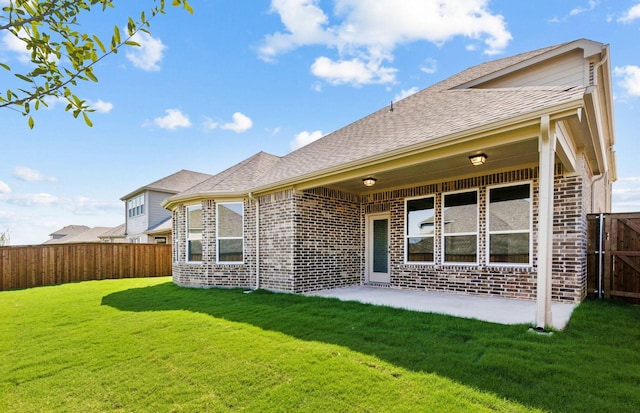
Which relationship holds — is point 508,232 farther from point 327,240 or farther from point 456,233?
point 327,240

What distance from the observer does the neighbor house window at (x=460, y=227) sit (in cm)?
755

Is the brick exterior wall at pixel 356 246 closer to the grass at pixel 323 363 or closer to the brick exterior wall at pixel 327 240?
the brick exterior wall at pixel 327 240

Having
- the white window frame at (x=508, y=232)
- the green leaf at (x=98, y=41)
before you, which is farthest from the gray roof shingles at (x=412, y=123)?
the green leaf at (x=98, y=41)

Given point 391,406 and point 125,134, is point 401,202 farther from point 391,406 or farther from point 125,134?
point 125,134

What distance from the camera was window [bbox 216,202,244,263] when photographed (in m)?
9.48

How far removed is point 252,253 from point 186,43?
5.50m

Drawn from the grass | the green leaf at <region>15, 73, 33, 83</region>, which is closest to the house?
the grass

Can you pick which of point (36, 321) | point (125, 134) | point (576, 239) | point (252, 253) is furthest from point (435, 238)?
point (125, 134)

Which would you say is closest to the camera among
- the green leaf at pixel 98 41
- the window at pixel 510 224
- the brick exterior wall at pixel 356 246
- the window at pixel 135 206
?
the green leaf at pixel 98 41

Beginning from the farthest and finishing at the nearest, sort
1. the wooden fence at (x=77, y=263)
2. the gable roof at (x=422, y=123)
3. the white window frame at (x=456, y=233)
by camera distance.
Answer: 1. the wooden fence at (x=77, y=263)
2. the white window frame at (x=456, y=233)
3. the gable roof at (x=422, y=123)

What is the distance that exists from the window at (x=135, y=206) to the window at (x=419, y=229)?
66.3ft

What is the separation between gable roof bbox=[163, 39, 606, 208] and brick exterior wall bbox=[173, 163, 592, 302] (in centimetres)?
86

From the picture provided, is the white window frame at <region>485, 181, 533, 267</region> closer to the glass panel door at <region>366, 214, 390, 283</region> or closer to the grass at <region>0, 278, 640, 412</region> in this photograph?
the grass at <region>0, 278, 640, 412</region>

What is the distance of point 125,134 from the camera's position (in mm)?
13078
